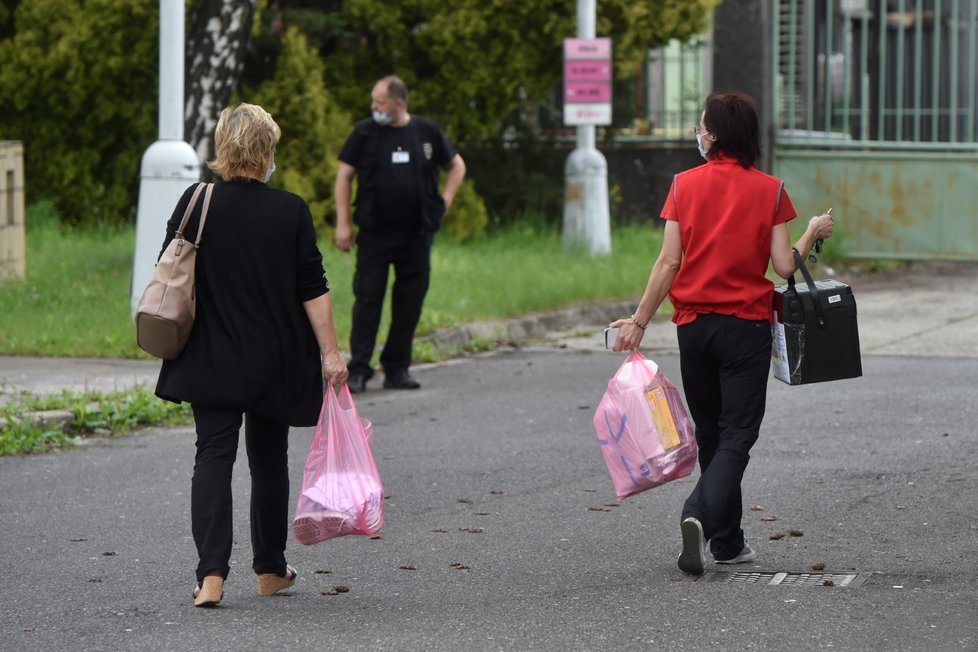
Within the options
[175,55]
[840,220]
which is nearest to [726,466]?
[175,55]

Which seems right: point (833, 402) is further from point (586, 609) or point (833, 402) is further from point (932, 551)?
point (586, 609)

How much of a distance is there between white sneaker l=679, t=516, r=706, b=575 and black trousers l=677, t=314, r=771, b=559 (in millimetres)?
38

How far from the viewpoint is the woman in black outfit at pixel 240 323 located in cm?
515

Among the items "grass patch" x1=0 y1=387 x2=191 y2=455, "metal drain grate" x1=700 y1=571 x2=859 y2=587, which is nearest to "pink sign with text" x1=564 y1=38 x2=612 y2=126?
"grass patch" x1=0 y1=387 x2=191 y2=455

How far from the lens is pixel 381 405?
9.61 metres

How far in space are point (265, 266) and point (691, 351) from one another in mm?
1475

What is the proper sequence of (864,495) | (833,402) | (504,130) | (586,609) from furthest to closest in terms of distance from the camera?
(504,130), (833,402), (864,495), (586,609)

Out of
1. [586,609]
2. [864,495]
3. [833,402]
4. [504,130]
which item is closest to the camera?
[586,609]

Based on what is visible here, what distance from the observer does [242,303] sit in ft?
17.0

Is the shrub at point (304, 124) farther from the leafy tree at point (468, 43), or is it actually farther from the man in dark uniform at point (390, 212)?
the man in dark uniform at point (390, 212)

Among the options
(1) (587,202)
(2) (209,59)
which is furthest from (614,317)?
(2) (209,59)

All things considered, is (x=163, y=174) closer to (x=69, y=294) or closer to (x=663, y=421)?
(x=69, y=294)

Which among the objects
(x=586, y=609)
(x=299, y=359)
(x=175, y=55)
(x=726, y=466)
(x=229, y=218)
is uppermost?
(x=175, y=55)

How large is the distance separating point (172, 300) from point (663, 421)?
172 centimetres
